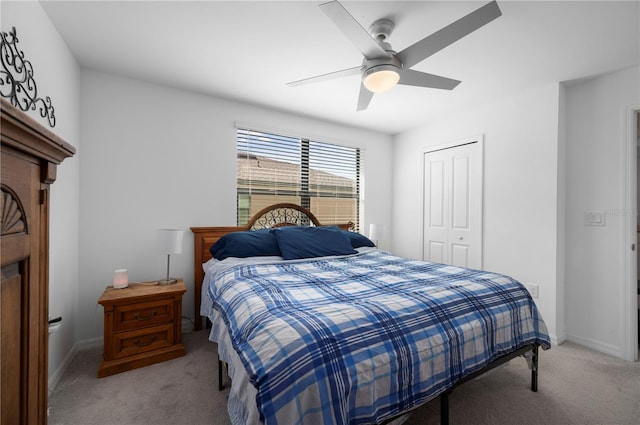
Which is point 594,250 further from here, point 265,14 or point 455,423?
point 265,14

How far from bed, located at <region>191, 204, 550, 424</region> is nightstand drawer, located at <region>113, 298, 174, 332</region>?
1.04ft

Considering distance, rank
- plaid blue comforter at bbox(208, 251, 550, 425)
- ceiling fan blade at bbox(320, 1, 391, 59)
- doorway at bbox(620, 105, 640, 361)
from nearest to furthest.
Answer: plaid blue comforter at bbox(208, 251, 550, 425) → ceiling fan blade at bbox(320, 1, 391, 59) → doorway at bbox(620, 105, 640, 361)

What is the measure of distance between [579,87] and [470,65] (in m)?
1.25

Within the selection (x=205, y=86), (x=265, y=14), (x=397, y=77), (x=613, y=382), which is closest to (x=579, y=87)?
(x=397, y=77)

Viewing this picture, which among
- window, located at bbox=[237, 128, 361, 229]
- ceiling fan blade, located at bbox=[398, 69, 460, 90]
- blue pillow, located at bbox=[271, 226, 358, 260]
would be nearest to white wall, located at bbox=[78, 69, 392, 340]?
window, located at bbox=[237, 128, 361, 229]

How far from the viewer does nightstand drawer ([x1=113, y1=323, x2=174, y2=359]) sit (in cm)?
212

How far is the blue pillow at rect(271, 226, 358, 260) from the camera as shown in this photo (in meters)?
2.69

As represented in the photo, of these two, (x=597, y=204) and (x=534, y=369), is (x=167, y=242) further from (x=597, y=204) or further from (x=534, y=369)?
(x=597, y=204)

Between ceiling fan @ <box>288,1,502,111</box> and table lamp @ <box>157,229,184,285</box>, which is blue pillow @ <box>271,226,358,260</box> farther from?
ceiling fan @ <box>288,1,502,111</box>

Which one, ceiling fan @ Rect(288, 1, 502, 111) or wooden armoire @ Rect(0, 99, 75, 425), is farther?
ceiling fan @ Rect(288, 1, 502, 111)

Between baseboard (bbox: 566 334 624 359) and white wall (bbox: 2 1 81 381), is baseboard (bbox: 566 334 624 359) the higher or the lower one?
the lower one

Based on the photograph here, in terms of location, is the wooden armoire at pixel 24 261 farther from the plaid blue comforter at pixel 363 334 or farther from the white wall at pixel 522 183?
the white wall at pixel 522 183

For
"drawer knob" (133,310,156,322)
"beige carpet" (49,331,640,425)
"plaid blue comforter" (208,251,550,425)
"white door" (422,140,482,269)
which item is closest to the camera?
"plaid blue comforter" (208,251,550,425)

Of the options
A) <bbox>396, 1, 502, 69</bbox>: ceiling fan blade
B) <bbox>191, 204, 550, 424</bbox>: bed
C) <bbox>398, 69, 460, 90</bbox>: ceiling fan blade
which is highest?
<bbox>396, 1, 502, 69</bbox>: ceiling fan blade
